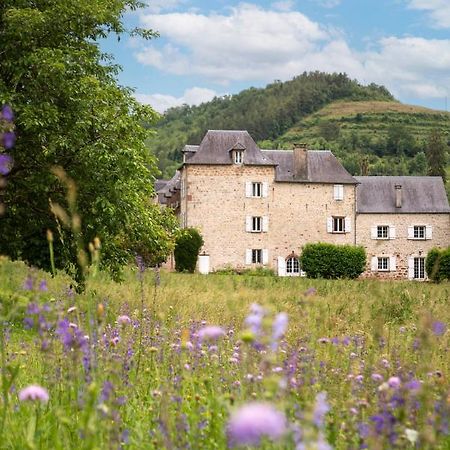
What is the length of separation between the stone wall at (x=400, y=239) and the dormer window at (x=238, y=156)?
9352 millimetres

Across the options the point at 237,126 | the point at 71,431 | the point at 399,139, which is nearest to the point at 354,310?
the point at 71,431

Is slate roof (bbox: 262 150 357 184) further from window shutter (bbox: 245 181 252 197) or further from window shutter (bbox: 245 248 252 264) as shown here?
window shutter (bbox: 245 248 252 264)

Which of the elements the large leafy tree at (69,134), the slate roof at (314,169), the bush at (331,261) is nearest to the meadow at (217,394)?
the large leafy tree at (69,134)

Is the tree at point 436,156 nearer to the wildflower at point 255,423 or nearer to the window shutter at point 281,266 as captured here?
the window shutter at point 281,266

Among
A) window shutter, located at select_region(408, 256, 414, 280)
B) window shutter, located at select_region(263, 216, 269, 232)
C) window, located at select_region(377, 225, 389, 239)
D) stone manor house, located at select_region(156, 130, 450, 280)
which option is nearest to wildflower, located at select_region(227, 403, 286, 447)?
stone manor house, located at select_region(156, 130, 450, 280)

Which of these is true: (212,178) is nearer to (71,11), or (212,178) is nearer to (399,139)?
(71,11)

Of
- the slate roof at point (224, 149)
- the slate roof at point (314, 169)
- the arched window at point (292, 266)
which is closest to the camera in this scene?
the slate roof at point (224, 149)

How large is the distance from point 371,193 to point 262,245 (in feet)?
31.8

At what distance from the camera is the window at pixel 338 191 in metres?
45.8

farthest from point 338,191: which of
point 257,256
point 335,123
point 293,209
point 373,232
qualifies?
point 335,123

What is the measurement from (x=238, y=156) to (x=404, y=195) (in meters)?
13.0

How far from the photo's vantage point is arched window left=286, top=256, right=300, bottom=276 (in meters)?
44.6

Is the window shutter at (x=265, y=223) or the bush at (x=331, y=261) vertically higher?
the window shutter at (x=265, y=223)

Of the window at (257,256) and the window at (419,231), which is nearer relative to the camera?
the window at (257,256)
